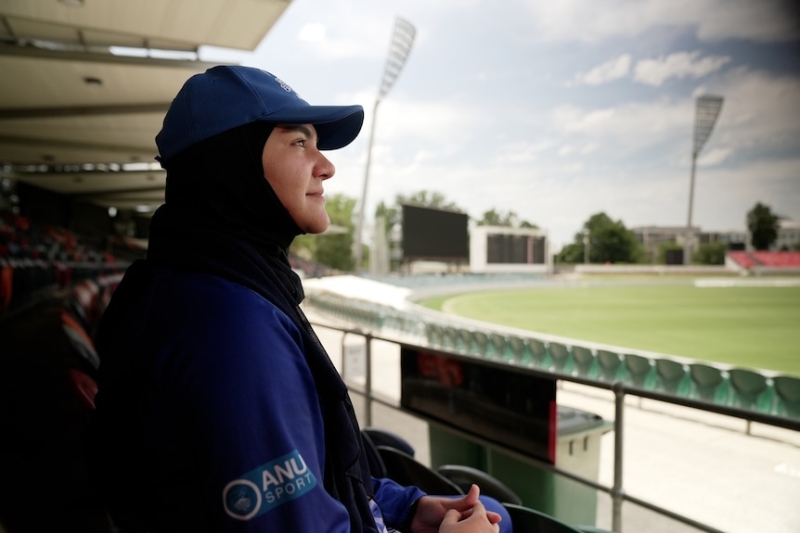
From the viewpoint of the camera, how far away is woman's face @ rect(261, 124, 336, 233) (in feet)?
3.31

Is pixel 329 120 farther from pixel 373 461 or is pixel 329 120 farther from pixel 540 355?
pixel 540 355

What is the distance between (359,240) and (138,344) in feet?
153

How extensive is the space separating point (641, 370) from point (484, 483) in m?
7.42

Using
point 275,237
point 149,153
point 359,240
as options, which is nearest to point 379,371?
point 275,237

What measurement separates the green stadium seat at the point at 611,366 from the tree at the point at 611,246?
91273 millimetres

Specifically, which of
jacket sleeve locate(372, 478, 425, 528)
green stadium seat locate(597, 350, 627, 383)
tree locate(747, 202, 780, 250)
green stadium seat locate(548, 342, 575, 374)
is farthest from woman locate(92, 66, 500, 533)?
tree locate(747, 202, 780, 250)

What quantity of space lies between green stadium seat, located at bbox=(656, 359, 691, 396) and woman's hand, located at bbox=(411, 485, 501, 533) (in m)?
7.76

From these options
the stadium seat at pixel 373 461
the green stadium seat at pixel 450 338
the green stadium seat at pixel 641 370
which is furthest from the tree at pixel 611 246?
the stadium seat at pixel 373 461

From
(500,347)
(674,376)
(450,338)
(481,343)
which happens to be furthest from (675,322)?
(674,376)

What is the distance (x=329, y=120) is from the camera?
1046mm

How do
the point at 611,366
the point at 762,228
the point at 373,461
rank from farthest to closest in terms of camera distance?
the point at 762,228
the point at 611,366
the point at 373,461

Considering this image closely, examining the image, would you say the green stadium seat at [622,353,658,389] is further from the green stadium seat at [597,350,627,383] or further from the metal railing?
the metal railing

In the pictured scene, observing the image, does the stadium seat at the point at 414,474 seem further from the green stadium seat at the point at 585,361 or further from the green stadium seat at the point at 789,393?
the green stadium seat at the point at 585,361

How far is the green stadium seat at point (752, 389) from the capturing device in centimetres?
686
